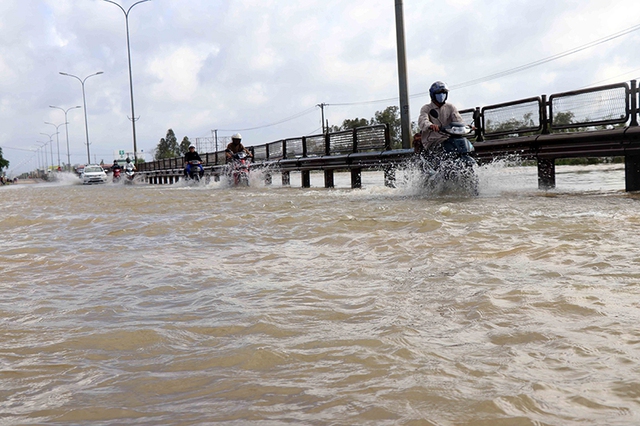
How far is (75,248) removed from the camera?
6191 mm

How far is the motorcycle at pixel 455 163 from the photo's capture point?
→ 1016cm

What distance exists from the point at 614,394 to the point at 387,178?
41.8 ft

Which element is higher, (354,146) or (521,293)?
(354,146)

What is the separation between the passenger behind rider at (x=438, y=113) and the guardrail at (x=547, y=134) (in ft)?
7.35

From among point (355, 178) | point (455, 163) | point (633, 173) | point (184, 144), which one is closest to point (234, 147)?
point (355, 178)

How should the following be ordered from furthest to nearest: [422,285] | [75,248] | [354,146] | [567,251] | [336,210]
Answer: [354,146] → [336,210] → [75,248] → [567,251] → [422,285]

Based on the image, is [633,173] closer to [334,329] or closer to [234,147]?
[334,329]

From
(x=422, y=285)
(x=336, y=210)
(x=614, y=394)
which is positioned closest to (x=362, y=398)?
(x=614, y=394)

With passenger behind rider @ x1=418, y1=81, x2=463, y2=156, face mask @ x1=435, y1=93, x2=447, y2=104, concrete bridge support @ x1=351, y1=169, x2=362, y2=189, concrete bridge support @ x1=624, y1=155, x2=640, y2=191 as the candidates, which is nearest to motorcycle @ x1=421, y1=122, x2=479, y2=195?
passenger behind rider @ x1=418, y1=81, x2=463, y2=156

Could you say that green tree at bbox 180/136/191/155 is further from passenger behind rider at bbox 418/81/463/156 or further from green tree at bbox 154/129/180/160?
passenger behind rider at bbox 418/81/463/156

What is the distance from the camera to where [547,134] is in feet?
39.4

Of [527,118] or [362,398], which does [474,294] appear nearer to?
[362,398]

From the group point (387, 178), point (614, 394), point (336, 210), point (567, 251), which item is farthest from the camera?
point (387, 178)

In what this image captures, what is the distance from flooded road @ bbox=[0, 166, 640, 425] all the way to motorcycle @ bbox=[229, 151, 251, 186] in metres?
14.0
